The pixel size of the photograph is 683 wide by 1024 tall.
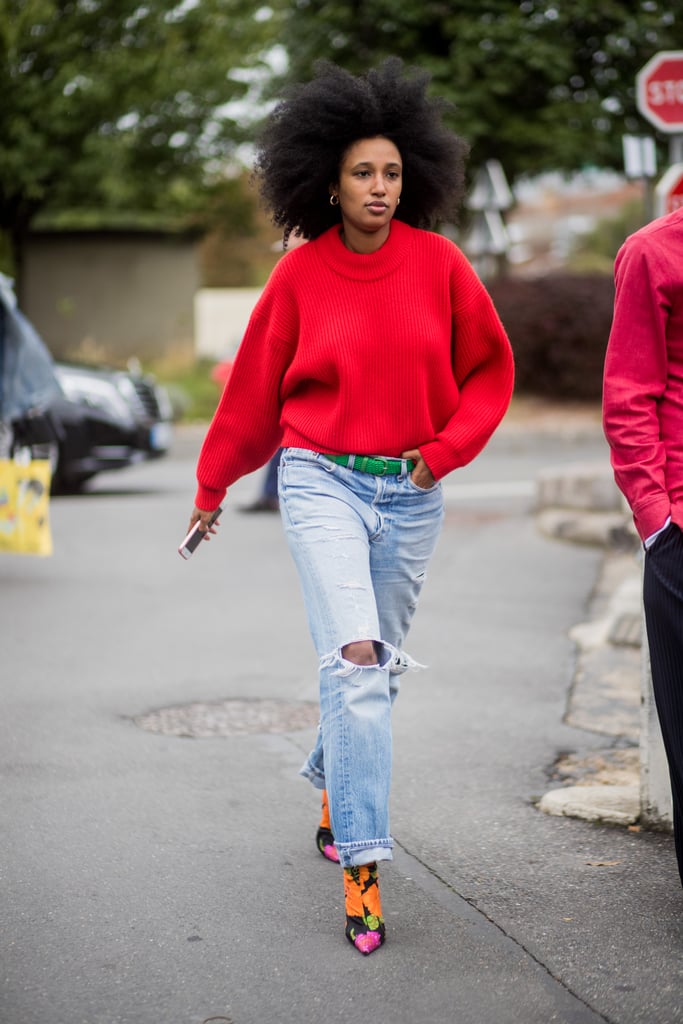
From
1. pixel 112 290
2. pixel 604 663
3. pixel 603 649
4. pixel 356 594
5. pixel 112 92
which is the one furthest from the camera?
pixel 112 290

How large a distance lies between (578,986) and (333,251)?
181 centimetres

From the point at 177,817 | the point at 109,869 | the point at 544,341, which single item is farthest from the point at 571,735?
the point at 544,341

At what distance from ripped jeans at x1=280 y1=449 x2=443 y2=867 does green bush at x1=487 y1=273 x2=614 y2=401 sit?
15.8 meters

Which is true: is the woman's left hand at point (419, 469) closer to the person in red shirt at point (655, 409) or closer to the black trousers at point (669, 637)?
the person in red shirt at point (655, 409)

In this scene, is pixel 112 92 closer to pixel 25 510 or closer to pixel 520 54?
pixel 520 54

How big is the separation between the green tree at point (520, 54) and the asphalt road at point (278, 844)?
1582cm

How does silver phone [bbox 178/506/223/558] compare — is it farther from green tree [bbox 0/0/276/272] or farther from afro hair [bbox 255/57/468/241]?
green tree [bbox 0/0/276/272]

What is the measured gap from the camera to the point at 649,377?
3.27m

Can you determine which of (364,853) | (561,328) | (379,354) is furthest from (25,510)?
(561,328)

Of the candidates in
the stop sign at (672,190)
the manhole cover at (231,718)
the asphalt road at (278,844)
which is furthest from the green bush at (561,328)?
the manhole cover at (231,718)

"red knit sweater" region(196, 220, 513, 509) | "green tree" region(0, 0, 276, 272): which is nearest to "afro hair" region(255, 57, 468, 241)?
"red knit sweater" region(196, 220, 513, 509)

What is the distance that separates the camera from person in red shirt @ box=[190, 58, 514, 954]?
3.39m

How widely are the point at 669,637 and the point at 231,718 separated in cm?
253

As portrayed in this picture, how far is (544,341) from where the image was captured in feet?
64.5
